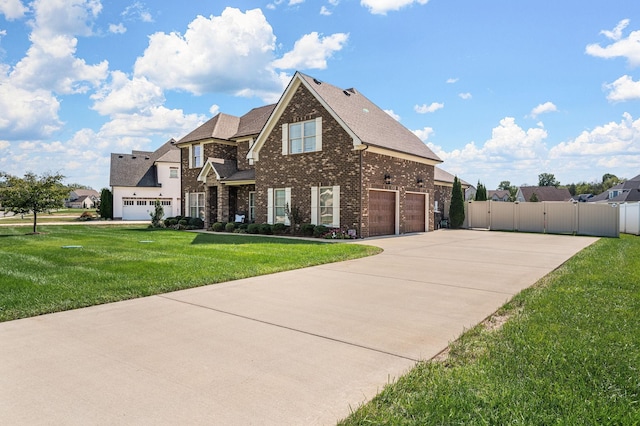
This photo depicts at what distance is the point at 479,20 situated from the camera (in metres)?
12.5

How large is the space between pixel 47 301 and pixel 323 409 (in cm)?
531

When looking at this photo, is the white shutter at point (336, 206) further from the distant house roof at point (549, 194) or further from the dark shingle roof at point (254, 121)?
the distant house roof at point (549, 194)

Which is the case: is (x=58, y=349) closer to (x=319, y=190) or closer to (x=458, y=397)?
(x=458, y=397)

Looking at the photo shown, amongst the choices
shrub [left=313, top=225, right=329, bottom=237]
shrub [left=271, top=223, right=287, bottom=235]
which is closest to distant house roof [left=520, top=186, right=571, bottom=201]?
shrub [left=271, top=223, right=287, bottom=235]

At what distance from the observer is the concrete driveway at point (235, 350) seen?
3037 mm

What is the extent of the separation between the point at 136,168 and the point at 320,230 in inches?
1101

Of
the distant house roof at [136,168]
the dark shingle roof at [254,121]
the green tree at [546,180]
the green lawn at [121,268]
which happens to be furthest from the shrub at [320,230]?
the green tree at [546,180]

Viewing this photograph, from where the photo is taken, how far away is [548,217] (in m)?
22.8

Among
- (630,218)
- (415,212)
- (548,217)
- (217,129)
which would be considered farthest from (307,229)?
(630,218)

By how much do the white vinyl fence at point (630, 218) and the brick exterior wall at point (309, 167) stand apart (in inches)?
696

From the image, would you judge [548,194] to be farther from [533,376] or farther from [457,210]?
[533,376]

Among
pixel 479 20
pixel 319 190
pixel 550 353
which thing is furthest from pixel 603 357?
pixel 319 190

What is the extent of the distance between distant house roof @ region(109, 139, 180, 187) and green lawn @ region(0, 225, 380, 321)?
23863 mm

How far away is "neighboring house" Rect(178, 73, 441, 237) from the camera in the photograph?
1731 centimetres
